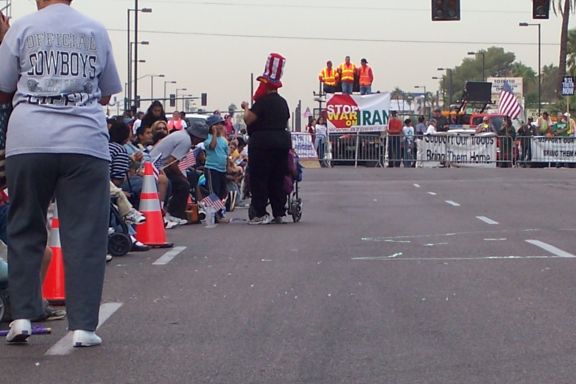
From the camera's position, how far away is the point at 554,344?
7191 mm

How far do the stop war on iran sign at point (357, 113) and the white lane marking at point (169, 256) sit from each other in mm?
29154

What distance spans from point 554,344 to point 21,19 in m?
3.49

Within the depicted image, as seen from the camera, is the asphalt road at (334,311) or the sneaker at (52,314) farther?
the sneaker at (52,314)

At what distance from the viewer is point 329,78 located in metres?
42.9

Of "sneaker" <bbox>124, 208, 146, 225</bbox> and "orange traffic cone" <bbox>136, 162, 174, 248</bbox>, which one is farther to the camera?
"orange traffic cone" <bbox>136, 162, 174, 248</bbox>

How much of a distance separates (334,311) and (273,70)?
27.5 feet

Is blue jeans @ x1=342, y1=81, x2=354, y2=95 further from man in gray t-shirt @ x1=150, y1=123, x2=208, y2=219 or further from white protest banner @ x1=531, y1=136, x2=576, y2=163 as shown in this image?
man in gray t-shirt @ x1=150, y1=123, x2=208, y2=219

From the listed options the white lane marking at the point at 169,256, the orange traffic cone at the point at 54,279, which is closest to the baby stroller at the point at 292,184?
the white lane marking at the point at 169,256

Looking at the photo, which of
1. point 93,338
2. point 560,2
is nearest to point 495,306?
point 93,338

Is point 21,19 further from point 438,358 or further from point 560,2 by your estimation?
point 560,2

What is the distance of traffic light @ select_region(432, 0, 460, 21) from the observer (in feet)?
106

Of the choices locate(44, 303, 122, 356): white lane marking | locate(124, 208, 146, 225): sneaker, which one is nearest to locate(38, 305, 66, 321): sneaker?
locate(44, 303, 122, 356): white lane marking

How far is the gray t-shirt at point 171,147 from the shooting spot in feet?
55.6

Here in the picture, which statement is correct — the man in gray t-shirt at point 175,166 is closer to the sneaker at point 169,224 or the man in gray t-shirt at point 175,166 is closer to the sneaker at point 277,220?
the sneaker at point 169,224
